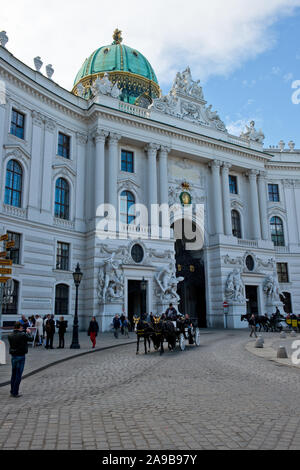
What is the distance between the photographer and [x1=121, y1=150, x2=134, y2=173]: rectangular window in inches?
1415

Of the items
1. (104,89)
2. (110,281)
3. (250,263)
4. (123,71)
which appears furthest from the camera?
(123,71)

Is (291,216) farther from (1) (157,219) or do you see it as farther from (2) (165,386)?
(2) (165,386)

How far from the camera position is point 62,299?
29.5 m

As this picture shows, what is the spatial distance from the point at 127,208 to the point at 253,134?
2025 cm

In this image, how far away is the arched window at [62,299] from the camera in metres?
29.1

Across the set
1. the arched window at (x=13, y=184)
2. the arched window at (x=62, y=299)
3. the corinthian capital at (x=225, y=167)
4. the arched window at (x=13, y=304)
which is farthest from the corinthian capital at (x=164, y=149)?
the arched window at (x=13, y=304)

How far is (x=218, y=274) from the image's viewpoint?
3716cm

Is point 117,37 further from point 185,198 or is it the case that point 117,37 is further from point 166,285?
point 166,285

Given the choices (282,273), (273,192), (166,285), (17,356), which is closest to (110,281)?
(166,285)

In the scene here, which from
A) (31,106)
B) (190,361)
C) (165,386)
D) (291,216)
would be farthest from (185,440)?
(291,216)

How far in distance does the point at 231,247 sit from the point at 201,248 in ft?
9.83

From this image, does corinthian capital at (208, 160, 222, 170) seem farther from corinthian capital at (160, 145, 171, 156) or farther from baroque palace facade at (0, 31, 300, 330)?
corinthian capital at (160, 145, 171, 156)

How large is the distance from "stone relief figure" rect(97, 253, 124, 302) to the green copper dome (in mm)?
22080

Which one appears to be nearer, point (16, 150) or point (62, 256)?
point (16, 150)
